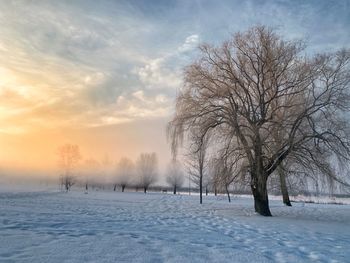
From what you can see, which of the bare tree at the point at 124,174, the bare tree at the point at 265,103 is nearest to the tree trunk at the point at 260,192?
the bare tree at the point at 265,103

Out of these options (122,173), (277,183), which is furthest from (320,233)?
(122,173)

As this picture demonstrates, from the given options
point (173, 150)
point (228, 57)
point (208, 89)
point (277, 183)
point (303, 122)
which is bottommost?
point (277, 183)

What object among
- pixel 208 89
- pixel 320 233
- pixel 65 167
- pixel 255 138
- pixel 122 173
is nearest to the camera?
pixel 320 233

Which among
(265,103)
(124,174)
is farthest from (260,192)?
(124,174)

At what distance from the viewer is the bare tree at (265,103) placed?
1562 centimetres

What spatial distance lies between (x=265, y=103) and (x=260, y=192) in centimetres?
454

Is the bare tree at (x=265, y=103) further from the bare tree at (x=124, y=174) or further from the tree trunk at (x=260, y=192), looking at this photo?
the bare tree at (x=124, y=174)

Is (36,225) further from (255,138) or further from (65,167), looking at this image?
(65,167)

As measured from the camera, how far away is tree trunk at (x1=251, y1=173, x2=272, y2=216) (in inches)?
640

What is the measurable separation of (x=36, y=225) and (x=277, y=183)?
13.6 m

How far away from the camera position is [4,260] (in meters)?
5.70

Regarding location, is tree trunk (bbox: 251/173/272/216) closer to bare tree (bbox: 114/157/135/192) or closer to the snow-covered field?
the snow-covered field

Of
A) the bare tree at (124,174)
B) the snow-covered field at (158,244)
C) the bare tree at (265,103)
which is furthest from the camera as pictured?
the bare tree at (124,174)

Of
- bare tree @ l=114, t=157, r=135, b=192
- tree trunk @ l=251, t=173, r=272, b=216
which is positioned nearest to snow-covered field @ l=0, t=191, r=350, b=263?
tree trunk @ l=251, t=173, r=272, b=216
